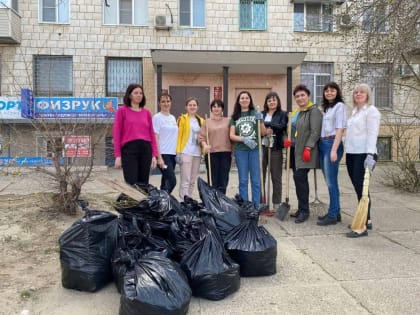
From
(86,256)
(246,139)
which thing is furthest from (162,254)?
(246,139)

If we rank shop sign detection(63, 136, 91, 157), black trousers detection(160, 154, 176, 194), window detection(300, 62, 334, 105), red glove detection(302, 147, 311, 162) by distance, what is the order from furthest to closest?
1. window detection(300, 62, 334, 105)
2. black trousers detection(160, 154, 176, 194)
3. shop sign detection(63, 136, 91, 157)
4. red glove detection(302, 147, 311, 162)

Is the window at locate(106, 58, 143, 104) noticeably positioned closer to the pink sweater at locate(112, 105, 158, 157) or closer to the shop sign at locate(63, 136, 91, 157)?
the shop sign at locate(63, 136, 91, 157)

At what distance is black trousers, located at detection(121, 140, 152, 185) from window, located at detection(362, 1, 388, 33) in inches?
174

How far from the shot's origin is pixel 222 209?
13.4 ft

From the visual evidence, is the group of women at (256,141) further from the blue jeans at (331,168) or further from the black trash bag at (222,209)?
the black trash bag at (222,209)

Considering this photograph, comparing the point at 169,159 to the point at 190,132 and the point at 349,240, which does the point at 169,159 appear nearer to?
the point at 190,132

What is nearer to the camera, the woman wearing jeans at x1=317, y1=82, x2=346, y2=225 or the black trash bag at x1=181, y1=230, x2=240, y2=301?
the black trash bag at x1=181, y1=230, x2=240, y2=301

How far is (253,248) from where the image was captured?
353 cm

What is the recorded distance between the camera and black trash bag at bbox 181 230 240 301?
3.08 meters

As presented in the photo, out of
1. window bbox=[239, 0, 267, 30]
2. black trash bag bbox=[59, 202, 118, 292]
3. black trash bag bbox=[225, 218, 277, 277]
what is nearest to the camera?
black trash bag bbox=[59, 202, 118, 292]

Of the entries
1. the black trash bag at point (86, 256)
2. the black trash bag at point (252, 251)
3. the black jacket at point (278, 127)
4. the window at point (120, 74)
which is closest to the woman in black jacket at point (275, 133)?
the black jacket at point (278, 127)

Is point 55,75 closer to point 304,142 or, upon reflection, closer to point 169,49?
point 169,49

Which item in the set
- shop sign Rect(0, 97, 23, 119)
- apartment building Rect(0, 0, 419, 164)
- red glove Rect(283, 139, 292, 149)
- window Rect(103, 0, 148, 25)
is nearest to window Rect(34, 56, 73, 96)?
apartment building Rect(0, 0, 419, 164)

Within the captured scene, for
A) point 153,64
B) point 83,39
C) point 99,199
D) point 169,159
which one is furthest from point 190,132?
point 83,39
